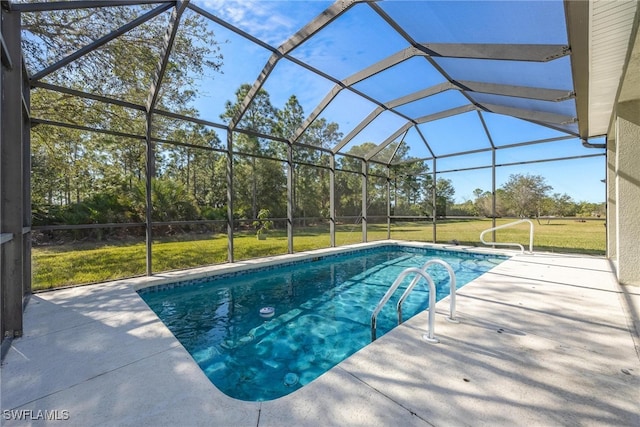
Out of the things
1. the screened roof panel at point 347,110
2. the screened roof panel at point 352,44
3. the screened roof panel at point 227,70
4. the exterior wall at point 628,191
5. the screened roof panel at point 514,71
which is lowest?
the exterior wall at point 628,191

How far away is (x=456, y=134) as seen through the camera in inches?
327

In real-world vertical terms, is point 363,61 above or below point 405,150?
above

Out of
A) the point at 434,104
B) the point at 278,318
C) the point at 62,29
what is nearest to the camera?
the point at 278,318

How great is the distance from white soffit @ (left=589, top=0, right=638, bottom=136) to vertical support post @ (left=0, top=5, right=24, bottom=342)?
5068mm

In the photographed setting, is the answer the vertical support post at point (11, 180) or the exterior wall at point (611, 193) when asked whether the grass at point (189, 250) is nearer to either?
the exterior wall at point (611, 193)

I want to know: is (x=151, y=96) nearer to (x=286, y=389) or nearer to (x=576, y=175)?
(x=286, y=389)

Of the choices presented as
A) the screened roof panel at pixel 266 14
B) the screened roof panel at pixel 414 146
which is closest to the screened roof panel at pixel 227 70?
the screened roof panel at pixel 266 14

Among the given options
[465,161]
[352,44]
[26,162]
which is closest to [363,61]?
[352,44]

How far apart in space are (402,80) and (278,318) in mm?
5355

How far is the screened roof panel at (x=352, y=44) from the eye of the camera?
396cm

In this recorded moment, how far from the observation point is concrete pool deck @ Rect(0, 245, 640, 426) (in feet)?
5.06

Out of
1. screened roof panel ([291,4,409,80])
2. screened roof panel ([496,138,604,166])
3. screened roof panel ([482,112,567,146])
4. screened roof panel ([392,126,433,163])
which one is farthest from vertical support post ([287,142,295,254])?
screened roof panel ([496,138,604,166])

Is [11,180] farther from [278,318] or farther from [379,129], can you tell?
[379,129]

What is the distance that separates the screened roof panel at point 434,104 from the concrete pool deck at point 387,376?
16.7 feet
